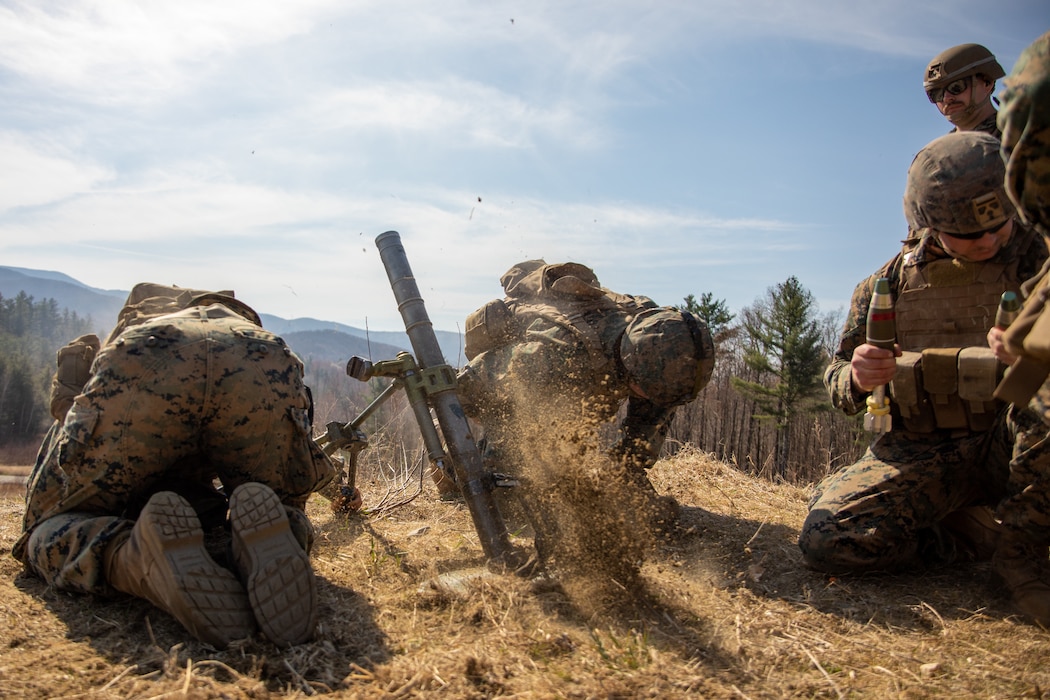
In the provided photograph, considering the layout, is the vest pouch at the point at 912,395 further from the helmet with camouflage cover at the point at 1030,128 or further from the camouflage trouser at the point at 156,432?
the camouflage trouser at the point at 156,432

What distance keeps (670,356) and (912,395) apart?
45.9 inches

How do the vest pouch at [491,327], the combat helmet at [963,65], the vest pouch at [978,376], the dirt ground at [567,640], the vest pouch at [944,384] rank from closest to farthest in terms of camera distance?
the dirt ground at [567,640] < the vest pouch at [978,376] < the vest pouch at [944,384] < the combat helmet at [963,65] < the vest pouch at [491,327]

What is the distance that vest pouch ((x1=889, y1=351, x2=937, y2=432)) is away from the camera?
10.4 feet

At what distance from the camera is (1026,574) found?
9.31ft

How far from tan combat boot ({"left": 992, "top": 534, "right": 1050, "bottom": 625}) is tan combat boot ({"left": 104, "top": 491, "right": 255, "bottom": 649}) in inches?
110

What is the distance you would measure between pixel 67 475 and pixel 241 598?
0.88 meters

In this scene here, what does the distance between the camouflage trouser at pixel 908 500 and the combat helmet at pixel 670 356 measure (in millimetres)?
910

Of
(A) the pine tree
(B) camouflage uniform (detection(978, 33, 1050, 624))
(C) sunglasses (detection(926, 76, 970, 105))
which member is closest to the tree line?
(A) the pine tree

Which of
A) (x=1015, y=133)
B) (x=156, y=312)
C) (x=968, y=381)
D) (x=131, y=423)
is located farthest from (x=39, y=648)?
(x=968, y=381)

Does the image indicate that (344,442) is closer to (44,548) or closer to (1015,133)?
(44,548)

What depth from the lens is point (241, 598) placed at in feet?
7.72

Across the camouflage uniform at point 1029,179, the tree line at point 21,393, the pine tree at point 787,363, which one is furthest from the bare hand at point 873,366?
the tree line at point 21,393

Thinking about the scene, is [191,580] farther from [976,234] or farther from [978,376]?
[976,234]

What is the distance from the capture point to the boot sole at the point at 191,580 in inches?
88.0
